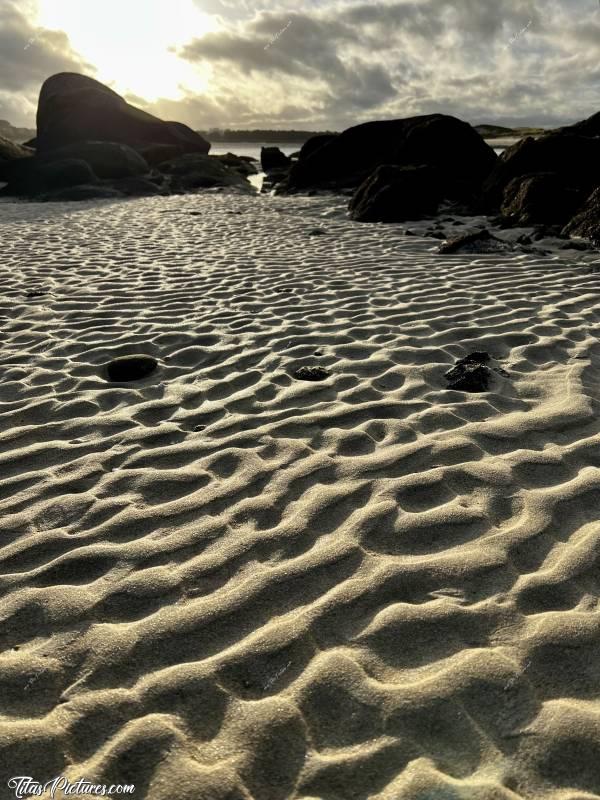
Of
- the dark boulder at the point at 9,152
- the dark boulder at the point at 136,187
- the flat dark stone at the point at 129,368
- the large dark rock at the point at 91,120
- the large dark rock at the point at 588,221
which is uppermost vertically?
the large dark rock at the point at 91,120

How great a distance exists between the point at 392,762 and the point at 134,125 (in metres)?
38.4

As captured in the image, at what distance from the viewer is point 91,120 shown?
31.9 meters

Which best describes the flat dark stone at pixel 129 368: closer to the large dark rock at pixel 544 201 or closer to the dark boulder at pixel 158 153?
the large dark rock at pixel 544 201

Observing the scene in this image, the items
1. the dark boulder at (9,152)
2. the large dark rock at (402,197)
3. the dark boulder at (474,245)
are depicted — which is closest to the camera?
the dark boulder at (474,245)

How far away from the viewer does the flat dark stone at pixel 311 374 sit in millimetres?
4340

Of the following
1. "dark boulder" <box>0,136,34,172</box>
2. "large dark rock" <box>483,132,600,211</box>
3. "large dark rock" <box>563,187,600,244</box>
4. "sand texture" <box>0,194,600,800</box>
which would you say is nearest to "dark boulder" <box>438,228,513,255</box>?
"large dark rock" <box>563,187,600,244</box>

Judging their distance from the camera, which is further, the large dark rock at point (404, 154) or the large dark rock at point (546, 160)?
the large dark rock at point (404, 154)

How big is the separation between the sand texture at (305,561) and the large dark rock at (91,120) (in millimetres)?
30142

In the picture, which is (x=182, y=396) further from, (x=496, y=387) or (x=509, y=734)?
(x=509, y=734)

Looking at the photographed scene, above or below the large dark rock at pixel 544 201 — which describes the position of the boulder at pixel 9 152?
above

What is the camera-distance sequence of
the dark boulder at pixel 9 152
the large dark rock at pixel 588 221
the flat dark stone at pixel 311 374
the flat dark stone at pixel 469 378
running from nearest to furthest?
the flat dark stone at pixel 469 378 < the flat dark stone at pixel 311 374 < the large dark rock at pixel 588 221 < the dark boulder at pixel 9 152

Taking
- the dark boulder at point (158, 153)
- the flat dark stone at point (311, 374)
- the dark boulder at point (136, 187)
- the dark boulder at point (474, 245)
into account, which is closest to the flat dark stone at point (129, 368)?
the flat dark stone at point (311, 374)

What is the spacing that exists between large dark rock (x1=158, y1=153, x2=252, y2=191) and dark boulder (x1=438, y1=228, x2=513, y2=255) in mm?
15940

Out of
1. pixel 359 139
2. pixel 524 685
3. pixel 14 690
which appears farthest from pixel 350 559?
pixel 359 139
